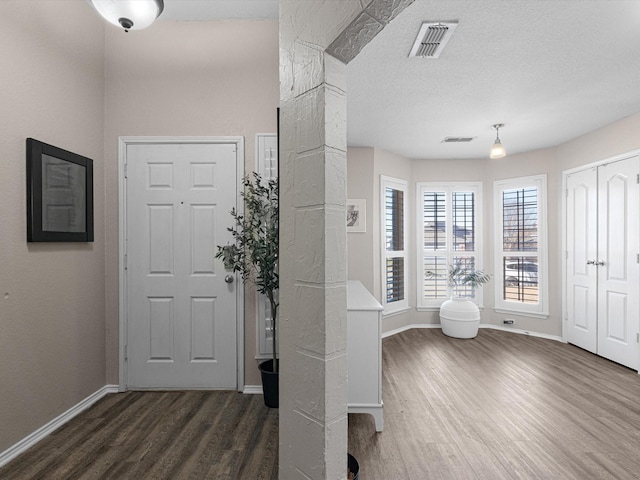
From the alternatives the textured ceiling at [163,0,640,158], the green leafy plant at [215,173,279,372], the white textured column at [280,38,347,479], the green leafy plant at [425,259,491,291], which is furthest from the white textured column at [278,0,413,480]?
the green leafy plant at [425,259,491,291]

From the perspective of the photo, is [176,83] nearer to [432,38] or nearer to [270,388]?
[432,38]

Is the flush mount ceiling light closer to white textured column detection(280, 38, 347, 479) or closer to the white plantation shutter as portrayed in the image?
the white plantation shutter

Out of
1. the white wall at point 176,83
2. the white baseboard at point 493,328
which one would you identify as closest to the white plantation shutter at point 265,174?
the white wall at point 176,83

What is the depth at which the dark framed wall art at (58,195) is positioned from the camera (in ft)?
7.07

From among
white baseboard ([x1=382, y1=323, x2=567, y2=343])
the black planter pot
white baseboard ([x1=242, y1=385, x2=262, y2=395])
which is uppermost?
the black planter pot

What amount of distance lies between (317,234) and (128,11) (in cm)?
181

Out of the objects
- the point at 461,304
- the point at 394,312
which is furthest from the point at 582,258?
the point at 394,312

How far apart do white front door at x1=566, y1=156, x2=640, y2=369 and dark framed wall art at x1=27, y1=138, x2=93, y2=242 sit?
16.2 feet

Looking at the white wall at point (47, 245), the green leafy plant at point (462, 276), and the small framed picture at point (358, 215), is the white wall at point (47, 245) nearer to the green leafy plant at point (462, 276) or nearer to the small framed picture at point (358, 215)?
the small framed picture at point (358, 215)

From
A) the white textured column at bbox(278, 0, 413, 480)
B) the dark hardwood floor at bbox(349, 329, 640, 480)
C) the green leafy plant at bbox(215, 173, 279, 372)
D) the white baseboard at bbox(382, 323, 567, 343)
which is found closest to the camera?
the white textured column at bbox(278, 0, 413, 480)

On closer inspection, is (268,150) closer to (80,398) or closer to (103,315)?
(103,315)

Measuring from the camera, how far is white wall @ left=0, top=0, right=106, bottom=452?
2031 mm

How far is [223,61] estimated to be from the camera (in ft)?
9.49

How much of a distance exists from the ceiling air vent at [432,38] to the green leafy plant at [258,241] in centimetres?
134
